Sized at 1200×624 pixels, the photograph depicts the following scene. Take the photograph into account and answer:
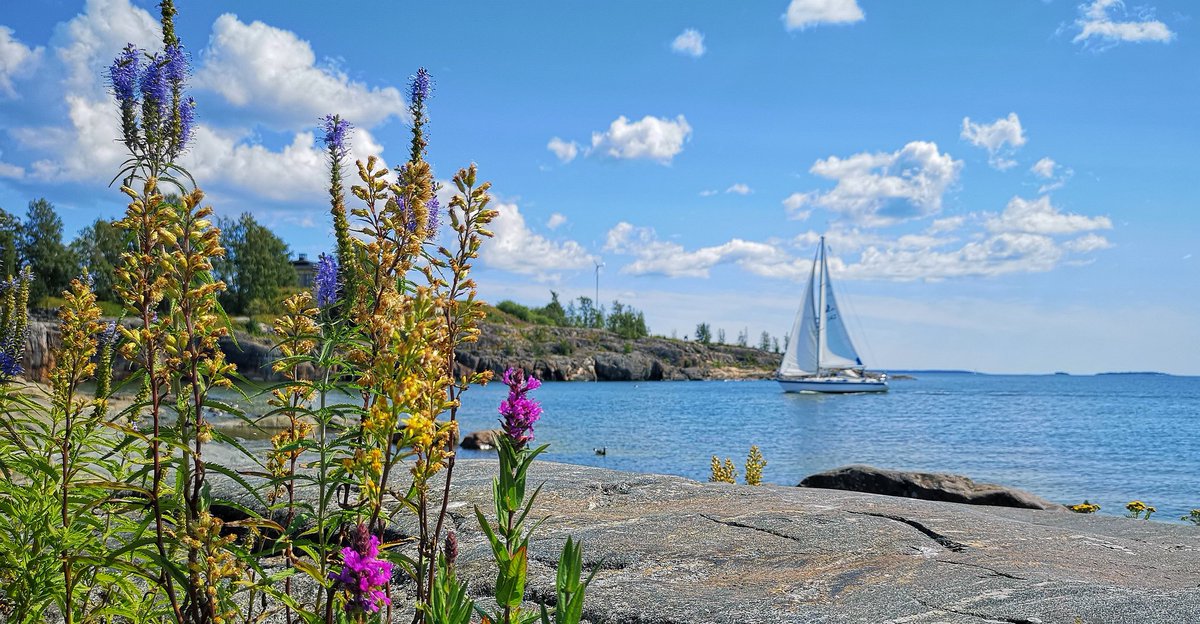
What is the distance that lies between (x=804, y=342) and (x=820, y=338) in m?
1.96

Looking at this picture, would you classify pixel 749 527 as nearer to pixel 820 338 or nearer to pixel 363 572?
pixel 363 572

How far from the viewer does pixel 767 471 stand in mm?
25422

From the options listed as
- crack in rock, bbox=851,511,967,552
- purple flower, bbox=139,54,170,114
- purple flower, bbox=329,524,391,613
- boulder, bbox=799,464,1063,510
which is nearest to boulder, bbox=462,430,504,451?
→ boulder, bbox=799,464,1063,510

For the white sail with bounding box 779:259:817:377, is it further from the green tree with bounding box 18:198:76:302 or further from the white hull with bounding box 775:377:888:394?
the green tree with bounding box 18:198:76:302

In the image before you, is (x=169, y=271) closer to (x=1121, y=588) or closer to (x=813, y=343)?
(x=1121, y=588)

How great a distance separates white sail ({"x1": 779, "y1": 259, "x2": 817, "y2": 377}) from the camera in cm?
6694

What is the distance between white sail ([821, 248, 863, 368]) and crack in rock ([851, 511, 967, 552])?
206ft

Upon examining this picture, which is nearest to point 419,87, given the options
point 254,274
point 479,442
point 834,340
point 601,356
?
point 479,442

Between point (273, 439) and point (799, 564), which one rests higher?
point (273, 439)

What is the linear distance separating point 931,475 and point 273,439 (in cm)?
993

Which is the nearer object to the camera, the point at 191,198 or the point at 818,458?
the point at 191,198

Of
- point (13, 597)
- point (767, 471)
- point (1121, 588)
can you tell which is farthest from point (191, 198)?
point (767, 471)

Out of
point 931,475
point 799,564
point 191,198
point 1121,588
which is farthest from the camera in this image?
point 931,475

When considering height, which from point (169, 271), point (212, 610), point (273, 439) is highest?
point (169, 271)
